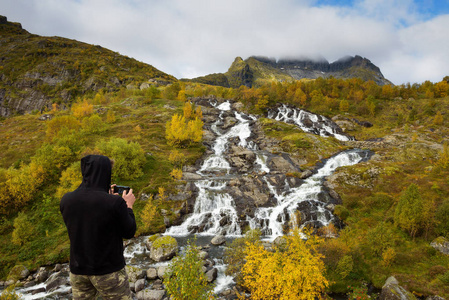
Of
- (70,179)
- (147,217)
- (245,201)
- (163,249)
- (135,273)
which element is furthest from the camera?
(245,201)

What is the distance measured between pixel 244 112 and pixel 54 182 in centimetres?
7414

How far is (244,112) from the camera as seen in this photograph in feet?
302

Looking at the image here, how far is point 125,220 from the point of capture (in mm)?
4199

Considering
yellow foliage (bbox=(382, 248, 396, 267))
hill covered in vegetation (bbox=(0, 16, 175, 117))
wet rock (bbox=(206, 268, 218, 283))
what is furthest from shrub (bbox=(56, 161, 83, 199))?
hill covered in vegetation (bbox=(0, 16, 175, 117))

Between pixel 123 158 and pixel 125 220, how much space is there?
105ft

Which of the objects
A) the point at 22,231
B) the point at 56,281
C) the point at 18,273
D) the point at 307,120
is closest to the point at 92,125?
the point at 22,231

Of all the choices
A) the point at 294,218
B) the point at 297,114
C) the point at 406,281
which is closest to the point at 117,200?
the point at 406,281

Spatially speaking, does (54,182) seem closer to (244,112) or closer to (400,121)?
(244,112)

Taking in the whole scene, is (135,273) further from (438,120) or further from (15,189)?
(438,120)

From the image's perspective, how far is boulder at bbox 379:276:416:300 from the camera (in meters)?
14.2

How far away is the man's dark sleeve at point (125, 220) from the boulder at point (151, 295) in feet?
43.9

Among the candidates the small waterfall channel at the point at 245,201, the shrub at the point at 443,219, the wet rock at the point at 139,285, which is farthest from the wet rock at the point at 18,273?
the shrub at the point at 443,219

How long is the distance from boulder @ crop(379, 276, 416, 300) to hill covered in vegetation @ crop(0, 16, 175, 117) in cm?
15406

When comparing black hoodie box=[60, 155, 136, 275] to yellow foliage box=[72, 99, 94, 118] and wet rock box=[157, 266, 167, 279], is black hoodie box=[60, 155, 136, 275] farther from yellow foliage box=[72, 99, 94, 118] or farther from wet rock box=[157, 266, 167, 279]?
yellow foliage box=[72, 99, 94, 118]
